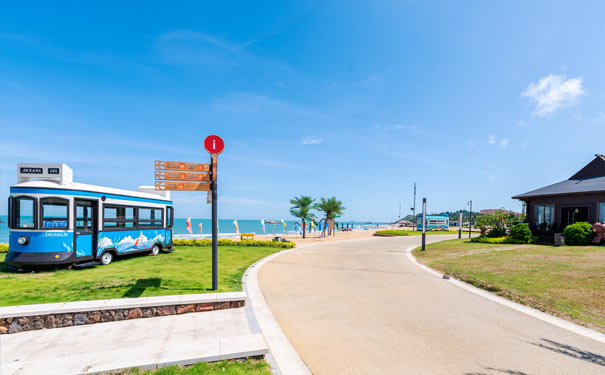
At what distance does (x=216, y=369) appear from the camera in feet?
13.1

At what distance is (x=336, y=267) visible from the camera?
12.6 meters

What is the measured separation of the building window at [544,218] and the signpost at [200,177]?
26935 millimetres

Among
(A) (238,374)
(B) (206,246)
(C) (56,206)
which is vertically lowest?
(B) (206,246)

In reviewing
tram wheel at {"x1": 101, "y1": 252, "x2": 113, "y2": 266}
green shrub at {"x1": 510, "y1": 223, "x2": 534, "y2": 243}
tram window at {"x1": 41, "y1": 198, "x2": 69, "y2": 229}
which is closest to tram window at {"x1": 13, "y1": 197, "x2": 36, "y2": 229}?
tram window at {"x1": 41, "y1": 198, "x2": 69, "y2": 229}

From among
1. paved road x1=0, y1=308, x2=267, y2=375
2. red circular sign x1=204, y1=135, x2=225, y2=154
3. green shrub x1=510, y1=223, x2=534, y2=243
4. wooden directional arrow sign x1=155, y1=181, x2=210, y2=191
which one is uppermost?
red circular sign x1=204, y1=135, x2=225, y2=154

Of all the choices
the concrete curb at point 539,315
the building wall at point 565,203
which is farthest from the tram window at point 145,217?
the building wall at point 565,203

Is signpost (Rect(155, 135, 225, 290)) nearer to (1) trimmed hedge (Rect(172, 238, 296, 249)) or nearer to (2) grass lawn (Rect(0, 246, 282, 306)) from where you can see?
(2) grass lawn (Rect(0, 246, 282, 306))

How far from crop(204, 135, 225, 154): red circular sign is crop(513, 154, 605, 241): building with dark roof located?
25.1 m

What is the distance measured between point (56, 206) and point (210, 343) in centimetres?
906

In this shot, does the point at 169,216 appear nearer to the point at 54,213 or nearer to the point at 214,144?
the point at 54,213

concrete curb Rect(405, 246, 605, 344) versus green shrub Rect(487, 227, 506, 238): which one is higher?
concrete curb Rect(405, 246, 605, 344)

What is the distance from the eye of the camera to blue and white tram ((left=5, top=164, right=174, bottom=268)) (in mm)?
9414

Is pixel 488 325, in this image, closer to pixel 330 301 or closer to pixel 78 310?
pixel 330 301

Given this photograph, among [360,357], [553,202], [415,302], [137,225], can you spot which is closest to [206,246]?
[137,225]
